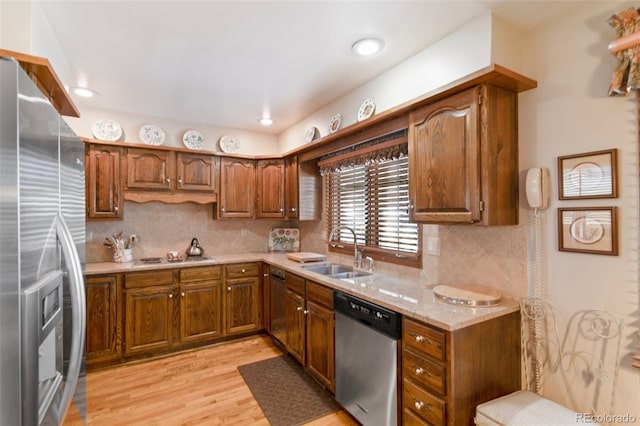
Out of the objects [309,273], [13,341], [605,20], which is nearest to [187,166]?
[309,273]

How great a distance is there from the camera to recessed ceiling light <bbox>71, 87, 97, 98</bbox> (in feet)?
9.27

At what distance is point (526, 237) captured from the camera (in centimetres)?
185

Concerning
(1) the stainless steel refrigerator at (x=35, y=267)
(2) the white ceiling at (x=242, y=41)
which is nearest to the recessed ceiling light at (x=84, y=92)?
(2) the white ceiling at (x=242, y=41)

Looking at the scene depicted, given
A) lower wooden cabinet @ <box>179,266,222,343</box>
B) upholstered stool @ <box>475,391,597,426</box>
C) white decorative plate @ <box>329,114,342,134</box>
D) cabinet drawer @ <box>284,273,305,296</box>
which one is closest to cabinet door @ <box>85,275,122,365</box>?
lower wooden cabinet @ <box>179,266,222,343</box>

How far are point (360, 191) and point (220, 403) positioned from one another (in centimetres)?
219

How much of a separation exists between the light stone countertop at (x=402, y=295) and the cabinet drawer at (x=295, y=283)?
0.19 feet

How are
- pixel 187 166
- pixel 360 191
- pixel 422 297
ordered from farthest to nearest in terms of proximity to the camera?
pixel 187 166 < pixel 360 191 < pixel 422 297

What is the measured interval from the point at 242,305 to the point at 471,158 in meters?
2.85

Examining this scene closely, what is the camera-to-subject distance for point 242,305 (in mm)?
3584

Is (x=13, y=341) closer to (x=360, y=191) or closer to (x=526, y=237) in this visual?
(x=526, y=237)

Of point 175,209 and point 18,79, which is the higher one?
point 18,79

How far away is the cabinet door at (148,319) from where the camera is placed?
121 inches

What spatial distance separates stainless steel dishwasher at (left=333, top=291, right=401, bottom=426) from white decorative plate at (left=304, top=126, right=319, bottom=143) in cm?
182

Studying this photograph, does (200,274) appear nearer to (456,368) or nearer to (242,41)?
(242,41)
